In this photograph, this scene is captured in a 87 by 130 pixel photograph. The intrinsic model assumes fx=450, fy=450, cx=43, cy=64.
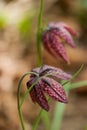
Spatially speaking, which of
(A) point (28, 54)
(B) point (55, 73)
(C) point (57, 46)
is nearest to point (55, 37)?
(C) point (57, 46)

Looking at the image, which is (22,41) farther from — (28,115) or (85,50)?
(28,115)

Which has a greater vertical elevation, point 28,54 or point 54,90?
point 54,90

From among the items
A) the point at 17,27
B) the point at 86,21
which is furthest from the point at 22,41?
the point at 86,21

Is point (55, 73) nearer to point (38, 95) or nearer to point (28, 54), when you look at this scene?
point (38, 95)

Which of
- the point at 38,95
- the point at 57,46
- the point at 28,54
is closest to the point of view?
the point at 38,95

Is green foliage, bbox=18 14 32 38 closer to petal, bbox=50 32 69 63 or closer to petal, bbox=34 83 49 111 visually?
petal, bbox=50 32 69 63

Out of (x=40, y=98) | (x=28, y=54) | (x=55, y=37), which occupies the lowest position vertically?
(x=28, y=54)

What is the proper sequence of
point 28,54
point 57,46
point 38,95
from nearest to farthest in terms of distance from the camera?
point 38,95
point 57,46
point 28,54

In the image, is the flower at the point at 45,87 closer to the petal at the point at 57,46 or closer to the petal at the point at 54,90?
the petal at the point at 54,90
